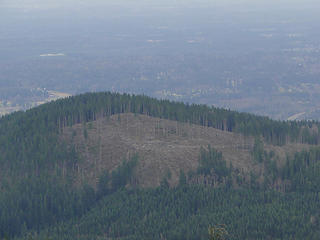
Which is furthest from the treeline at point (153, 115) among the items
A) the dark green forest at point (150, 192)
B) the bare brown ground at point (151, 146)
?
the bare brown ground at point (151, 146)

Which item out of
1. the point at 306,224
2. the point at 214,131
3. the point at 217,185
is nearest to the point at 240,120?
the point at 214,131

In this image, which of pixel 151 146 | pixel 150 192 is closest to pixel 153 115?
pixel 151 146

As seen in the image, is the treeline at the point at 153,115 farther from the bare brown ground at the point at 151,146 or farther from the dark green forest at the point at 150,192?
the bare brown ground at the point at 151,146

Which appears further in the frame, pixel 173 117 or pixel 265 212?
pixel 173 117

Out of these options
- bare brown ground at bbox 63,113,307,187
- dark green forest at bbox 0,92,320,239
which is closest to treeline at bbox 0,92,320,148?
dark green forest at bbox 0,92,320,239

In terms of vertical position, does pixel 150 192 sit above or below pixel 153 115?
below

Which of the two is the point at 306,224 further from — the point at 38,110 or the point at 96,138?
the point at 38,110

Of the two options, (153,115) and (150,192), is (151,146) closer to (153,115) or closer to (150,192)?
(150,192)
